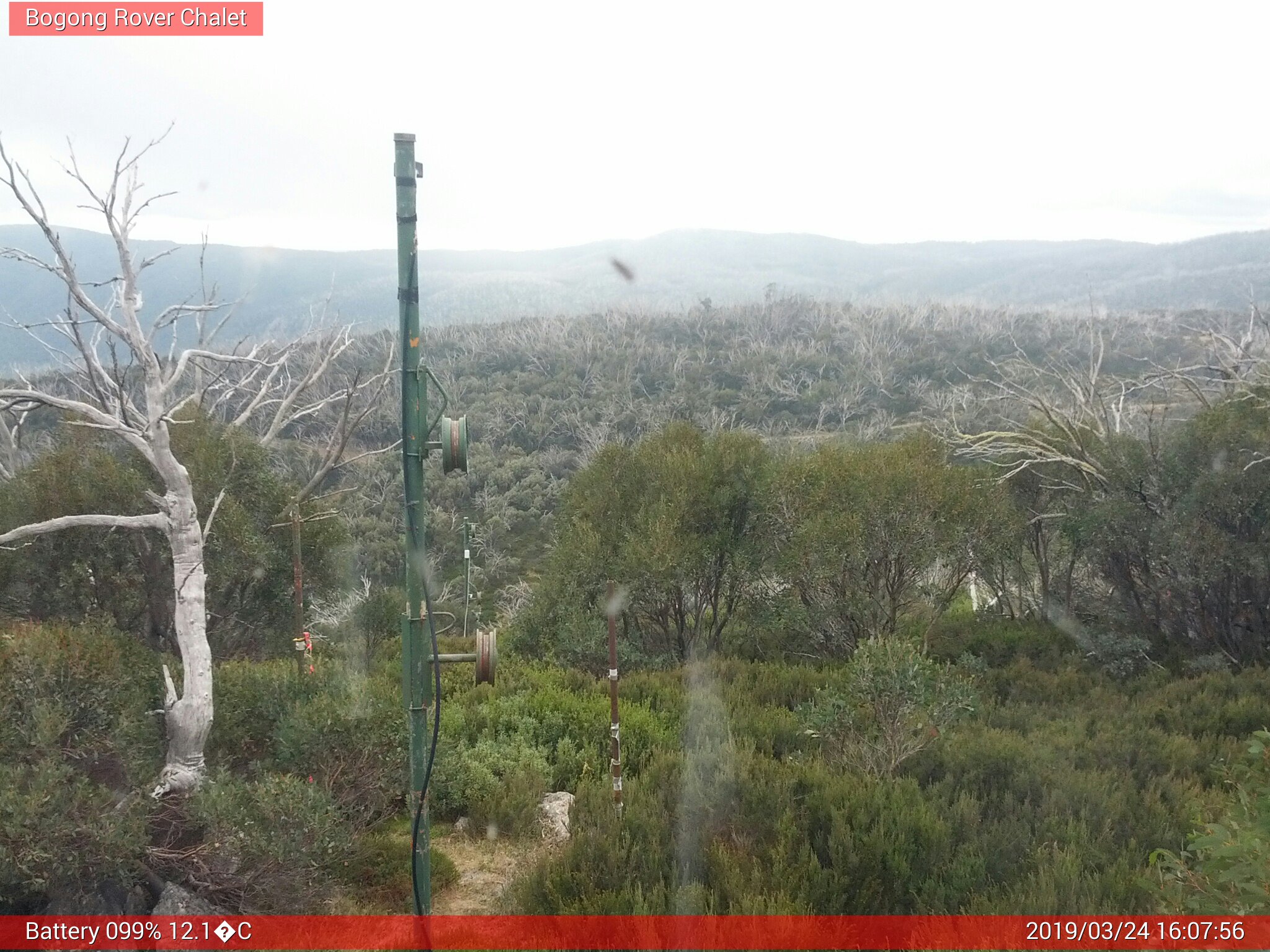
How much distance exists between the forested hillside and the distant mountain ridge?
214 cm

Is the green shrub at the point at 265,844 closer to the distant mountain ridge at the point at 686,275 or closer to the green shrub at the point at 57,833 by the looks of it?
the green shrub at the point at 57,833

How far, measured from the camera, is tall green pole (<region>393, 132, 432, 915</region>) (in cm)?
396

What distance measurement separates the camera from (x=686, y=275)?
6712 cm

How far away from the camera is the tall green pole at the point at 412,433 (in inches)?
156

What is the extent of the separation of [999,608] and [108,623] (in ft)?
57.3

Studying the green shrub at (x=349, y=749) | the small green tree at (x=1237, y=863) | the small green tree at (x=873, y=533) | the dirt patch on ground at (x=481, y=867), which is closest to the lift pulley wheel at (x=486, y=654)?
the dirt patch on ground at (x=481, y=867)

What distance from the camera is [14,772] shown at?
5293 millimetres

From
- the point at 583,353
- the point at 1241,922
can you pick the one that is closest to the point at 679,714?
the point at 1241,922

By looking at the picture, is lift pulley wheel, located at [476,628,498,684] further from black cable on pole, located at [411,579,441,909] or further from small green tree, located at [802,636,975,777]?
small green tree, located at [802,636,975,777]

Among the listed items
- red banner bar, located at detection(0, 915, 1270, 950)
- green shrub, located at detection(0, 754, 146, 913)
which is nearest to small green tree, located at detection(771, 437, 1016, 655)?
red banner bar, located at detection(0, 915, 1270, 950)

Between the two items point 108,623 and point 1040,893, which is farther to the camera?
point 108,623

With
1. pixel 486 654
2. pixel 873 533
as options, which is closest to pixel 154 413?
pixel 486 654

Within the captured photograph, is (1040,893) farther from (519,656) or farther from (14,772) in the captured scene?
(519,656)

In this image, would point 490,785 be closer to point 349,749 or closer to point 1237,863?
point 349,749
